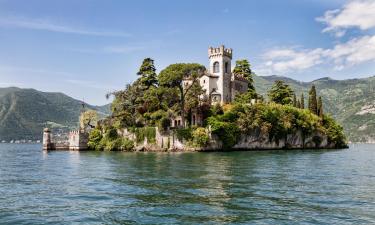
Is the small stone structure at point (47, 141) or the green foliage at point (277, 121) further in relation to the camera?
the small stone structure at point (47, 141)

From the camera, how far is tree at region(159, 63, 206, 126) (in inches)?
2702

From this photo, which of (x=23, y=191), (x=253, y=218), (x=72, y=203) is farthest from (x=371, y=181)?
(x=23, y=191)

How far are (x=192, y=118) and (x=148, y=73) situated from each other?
593 inches

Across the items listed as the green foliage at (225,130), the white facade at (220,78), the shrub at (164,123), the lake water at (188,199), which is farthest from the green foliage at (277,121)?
the lake water at (188,199)

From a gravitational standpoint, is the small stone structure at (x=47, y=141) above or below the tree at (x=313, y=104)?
below

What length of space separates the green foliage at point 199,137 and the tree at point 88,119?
24.3m

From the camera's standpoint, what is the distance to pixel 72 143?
77625 millimetres

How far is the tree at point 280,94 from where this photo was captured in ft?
319

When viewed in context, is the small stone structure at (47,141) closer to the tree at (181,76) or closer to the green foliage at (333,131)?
the tree at (181,76)

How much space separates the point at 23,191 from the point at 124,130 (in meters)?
51.2

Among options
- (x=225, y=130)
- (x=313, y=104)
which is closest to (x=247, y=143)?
(x=225, y=130)

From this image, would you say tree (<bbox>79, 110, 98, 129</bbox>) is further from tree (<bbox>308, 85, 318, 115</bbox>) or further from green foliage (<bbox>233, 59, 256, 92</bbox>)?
tree (<bbox>308, 85, 318, 115</bbox>)

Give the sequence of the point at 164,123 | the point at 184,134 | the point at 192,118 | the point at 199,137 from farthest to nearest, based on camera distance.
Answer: the point at 192,118, the point at 164,123, the point at 184,134, the point at 199,137

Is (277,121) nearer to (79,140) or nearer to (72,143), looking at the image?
(79,140)
